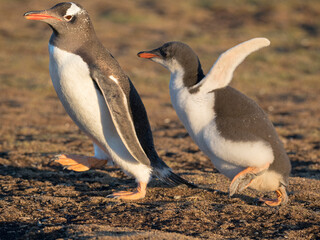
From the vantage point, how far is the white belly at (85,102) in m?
4.40

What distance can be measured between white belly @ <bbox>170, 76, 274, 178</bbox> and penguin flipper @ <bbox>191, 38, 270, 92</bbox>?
9 centimetres

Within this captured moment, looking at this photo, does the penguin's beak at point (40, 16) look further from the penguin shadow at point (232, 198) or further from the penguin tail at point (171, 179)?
the penguin shadow at point (232, 198)

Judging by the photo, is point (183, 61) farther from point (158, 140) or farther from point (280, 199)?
point (158, 140)

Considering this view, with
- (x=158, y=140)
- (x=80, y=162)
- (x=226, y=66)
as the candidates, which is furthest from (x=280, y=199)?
(x=158, y=140)

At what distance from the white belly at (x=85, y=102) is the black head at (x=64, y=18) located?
0.75ft

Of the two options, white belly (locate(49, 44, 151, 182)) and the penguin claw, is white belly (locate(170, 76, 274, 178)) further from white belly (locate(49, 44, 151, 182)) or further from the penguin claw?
white belly (locate(49, 44, 151, 182))

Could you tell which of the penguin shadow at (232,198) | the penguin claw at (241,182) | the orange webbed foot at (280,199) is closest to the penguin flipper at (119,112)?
the penguin shadow at (232,198)

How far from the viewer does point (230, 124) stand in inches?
158

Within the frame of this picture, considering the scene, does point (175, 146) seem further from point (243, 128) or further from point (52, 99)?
point (52, 99)

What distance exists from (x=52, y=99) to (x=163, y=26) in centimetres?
1022

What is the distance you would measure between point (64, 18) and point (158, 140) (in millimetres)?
3696

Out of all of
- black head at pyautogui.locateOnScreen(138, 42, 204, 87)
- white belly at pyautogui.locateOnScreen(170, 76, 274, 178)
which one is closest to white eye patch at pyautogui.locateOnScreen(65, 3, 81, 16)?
black head at pyautogui.locateOnScreen(138, 42, 204, 87)

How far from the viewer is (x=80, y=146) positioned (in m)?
7.30

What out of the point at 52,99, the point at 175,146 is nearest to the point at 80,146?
the point at 175,146
